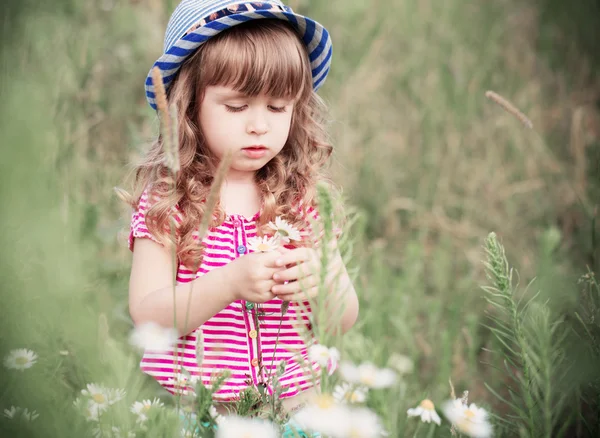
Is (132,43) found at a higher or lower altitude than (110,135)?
higher

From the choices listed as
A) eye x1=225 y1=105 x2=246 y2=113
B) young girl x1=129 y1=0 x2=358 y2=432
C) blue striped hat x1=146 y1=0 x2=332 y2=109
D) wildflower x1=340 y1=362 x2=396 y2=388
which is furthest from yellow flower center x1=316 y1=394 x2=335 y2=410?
blue striped hat x1=146 y1=0 x2=332 y2=109

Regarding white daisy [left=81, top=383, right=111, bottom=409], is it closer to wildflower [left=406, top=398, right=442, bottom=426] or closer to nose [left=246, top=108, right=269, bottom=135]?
wildflower [left=406, top=398, right=442, bottom=426]

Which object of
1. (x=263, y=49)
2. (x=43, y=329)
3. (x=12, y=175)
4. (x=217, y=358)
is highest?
(x=263, y=49)

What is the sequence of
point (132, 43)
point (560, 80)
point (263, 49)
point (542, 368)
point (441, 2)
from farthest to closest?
point (441, 2), point (560, 80), point (132, 43), point (263, 49), point (542, 368)

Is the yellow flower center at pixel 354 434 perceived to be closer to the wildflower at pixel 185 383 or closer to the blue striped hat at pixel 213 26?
the wildflower at pixel 185 383

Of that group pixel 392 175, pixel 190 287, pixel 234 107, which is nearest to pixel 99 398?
pixel 190 287

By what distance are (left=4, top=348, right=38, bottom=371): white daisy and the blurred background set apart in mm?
23

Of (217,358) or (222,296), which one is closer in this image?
(222,296)

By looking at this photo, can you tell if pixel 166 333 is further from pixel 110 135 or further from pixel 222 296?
pixel 110 135

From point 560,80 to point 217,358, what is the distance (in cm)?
264

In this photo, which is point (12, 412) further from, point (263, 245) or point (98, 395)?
point (263, 245)

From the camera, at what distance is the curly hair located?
130 cm

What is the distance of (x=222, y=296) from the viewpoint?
1.19m

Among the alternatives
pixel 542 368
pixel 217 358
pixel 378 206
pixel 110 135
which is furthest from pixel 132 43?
pixel 542 368
